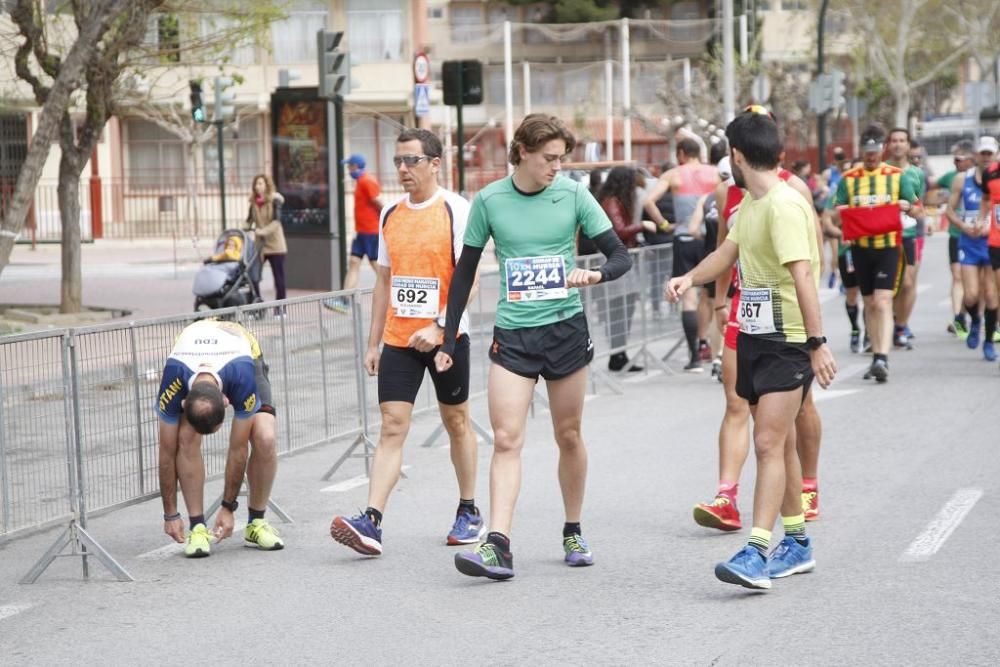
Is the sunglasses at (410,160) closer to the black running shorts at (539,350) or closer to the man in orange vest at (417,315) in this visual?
the man in orange vest at (417,315)

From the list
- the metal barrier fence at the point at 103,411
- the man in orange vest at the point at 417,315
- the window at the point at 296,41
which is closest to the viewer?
the metal barrier fence at the point at 103,411

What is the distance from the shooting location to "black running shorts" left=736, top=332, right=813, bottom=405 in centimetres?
703

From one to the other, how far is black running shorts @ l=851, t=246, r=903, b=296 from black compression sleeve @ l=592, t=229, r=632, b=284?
7.02 metres

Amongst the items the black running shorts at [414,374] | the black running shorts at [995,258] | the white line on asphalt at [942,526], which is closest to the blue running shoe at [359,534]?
the black running shorts at [414,374]

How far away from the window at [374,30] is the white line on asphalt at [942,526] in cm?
4925

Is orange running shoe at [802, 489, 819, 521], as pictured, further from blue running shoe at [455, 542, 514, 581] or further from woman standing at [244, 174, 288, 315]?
woman standing at [244, 174, 288, 315]

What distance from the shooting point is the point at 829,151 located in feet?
202

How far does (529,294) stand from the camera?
7.26m

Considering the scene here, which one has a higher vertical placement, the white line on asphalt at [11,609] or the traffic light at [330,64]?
the traffic light at [330,64]

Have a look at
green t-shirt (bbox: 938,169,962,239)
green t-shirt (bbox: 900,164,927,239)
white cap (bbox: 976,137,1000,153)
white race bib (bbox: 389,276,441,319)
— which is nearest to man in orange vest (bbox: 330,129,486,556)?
white race bib (bbox: 389,276,441,319)

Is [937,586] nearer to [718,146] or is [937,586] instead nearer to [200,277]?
[718,146]

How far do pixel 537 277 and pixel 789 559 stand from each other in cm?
155

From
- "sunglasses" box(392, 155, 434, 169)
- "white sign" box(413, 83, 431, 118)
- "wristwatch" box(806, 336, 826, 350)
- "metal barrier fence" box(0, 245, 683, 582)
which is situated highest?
"white sign" box(413, 83, 431, 118)

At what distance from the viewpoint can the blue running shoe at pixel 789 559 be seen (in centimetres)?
710
